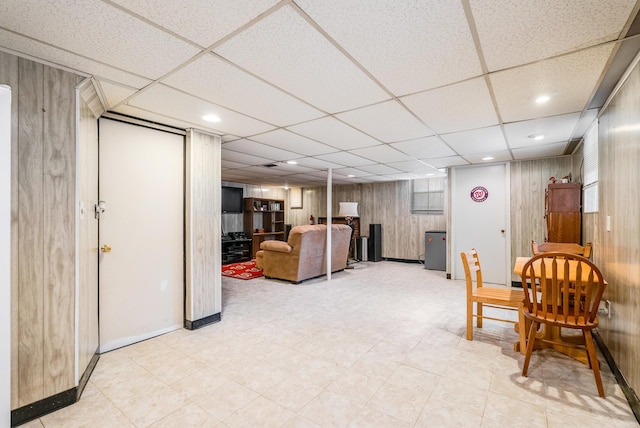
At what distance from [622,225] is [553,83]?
117cm

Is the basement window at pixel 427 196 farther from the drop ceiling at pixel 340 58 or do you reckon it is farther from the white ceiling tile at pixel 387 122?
the white ceiling tile at pixel 387 122

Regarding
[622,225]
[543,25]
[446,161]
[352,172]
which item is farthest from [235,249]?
[543,25]

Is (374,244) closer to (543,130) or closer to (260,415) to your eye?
(543,130)

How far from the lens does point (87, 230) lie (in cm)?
232

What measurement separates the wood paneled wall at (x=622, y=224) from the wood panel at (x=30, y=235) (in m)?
3.84

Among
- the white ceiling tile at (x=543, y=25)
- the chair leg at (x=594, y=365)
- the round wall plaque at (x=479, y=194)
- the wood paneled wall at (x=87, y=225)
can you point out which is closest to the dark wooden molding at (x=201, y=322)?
the wood paneled wall at (x=87, y=225)

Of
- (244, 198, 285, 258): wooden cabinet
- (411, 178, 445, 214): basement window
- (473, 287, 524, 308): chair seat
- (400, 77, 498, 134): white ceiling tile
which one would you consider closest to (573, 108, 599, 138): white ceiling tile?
(400, 77, 498, 134): white ceiling tile

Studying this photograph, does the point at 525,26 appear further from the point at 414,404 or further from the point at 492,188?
the point at 492,188

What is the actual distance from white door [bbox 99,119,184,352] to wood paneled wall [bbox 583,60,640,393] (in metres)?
3.95

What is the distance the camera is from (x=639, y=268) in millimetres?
1815

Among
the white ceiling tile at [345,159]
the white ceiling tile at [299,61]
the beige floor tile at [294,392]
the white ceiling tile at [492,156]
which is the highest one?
the white ceiling tile at [299,61]

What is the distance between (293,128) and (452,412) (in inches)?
115

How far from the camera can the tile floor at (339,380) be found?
71.7 inches

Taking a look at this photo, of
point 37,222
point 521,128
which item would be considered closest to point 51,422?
point 37,222
